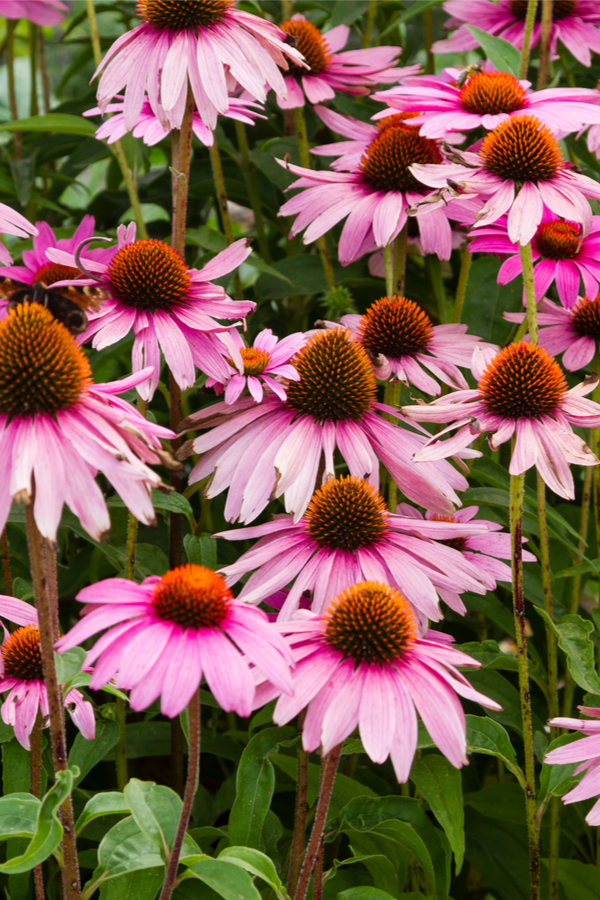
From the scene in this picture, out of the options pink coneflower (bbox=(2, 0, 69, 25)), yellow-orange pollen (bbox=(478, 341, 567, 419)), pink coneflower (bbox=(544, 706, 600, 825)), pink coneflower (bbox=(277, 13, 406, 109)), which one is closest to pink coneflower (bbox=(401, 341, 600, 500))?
yellow-orange pollen (bbox=(478, 341, 567, 419))

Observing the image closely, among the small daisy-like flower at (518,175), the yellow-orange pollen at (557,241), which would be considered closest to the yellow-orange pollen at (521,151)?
the small daisy-like flower at (518,175)

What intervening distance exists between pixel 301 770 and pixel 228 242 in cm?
78

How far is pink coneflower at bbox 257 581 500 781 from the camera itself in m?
0.55

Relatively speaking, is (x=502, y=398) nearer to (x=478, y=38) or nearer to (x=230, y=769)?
(x=478, y=38)

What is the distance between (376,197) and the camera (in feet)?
3.53

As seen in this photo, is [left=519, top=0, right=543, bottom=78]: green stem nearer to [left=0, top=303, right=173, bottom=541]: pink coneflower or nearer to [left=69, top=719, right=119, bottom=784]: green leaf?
[left=0, top=303, right=173, bottom=541]: pink coneflower

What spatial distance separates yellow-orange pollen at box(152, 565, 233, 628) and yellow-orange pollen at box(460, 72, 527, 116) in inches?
28.2

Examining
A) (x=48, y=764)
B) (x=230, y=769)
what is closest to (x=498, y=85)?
(x=48, y=764)

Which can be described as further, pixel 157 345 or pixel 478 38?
pixel 478 38

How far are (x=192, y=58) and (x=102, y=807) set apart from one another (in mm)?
719

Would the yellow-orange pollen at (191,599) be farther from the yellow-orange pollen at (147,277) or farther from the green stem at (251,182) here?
the green stem at (251,182)

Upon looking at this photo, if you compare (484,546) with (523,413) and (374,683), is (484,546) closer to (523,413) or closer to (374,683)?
(523,413)

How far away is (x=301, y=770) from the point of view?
0.80 metres

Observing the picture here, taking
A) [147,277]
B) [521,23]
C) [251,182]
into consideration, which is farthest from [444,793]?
[521,23]
